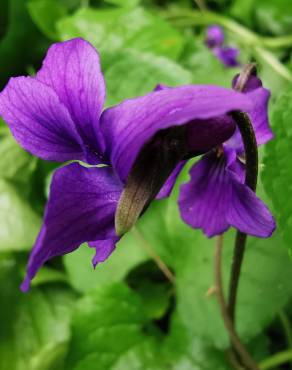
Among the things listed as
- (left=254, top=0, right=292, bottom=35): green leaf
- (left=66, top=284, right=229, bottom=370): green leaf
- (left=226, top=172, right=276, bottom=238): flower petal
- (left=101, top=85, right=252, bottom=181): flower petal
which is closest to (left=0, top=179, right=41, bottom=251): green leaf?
(left=66, top=284, right=229, bottom=370): green leaf

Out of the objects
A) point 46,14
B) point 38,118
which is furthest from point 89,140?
point 46,14

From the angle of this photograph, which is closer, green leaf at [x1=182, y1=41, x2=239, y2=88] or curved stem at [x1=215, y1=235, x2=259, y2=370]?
curved stem at [x1=215, y1=235, x2=259, y2=370]

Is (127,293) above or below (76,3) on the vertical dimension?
below

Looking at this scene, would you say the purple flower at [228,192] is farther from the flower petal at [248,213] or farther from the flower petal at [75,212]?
the flower petal at [75,212]

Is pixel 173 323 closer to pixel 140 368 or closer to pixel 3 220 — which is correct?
pixel 140 368

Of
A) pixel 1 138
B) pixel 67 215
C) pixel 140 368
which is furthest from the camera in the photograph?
pixel 1 138

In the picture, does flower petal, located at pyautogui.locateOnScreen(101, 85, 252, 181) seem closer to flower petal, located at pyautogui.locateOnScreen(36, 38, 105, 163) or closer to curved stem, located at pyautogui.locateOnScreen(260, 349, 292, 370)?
flower petal, located at pyautogui.locateOnScreen(36, 38, 105, 163)

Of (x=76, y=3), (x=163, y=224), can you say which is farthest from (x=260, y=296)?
(x=76, y=3)

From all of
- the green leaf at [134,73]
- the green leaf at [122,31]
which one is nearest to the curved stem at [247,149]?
the green leaf at [134,73]
